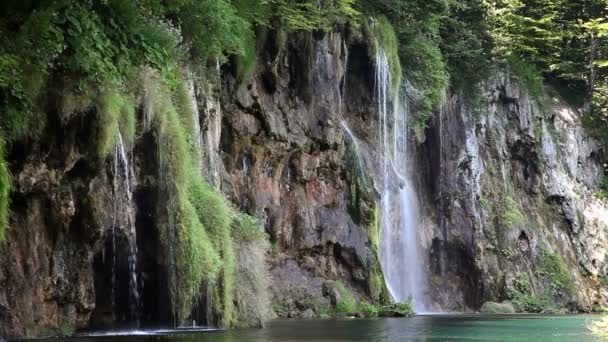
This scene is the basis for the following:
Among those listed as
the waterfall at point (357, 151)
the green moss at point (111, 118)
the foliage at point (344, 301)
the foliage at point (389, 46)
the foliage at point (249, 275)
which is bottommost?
the foliage at point (344, 301)

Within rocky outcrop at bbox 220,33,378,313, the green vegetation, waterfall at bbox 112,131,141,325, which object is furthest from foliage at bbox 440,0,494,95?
waterfall at bbox 112,131,141,325

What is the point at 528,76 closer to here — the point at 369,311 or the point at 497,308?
the point at 497,308

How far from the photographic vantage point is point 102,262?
16703 mm

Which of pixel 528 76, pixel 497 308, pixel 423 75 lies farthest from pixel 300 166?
pixel 528 76

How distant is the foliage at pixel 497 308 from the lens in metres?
34.8

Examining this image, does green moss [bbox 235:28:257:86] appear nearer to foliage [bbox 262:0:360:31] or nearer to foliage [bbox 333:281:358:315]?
foliage [bbox 262:0:360:31]

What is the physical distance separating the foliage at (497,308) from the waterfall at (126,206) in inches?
842

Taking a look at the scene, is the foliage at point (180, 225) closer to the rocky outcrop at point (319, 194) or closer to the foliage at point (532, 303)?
the rocky outcrop at point (319, 194)

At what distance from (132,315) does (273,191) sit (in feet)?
39.0

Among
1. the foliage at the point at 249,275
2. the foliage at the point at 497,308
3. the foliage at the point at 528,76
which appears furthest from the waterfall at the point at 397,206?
the foliage at the point at 249,275

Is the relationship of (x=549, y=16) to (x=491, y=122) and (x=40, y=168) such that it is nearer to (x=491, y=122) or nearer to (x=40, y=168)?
(x=491, y=122)

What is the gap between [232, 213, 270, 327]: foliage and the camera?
1873 centimetres

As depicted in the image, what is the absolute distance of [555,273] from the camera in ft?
128

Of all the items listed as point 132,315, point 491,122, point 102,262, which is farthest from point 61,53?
point 491,122
